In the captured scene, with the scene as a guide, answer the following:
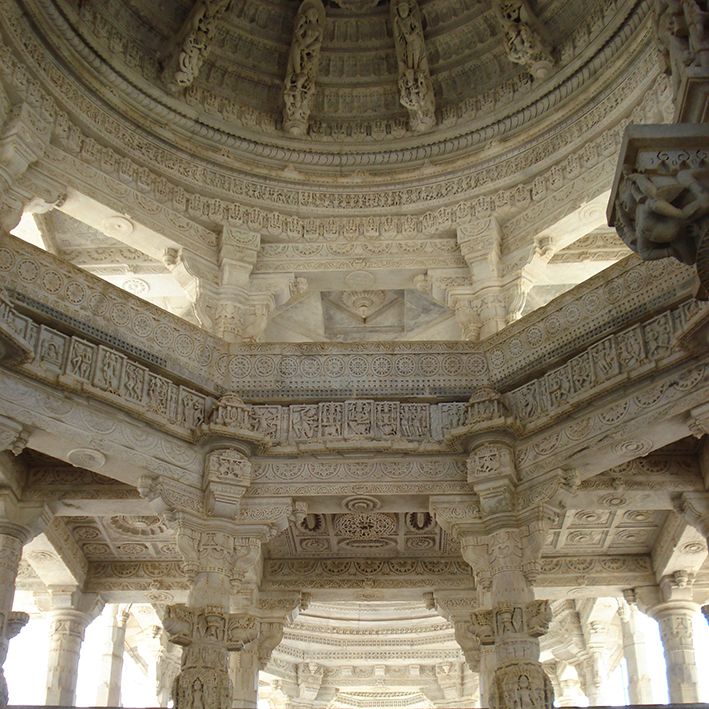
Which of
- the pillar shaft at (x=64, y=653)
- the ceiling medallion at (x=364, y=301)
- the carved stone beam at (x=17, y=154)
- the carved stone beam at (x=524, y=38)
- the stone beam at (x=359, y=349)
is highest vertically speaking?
the carved stone beam at (x=524, y=38)

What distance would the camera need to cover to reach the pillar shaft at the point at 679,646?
43.7ft

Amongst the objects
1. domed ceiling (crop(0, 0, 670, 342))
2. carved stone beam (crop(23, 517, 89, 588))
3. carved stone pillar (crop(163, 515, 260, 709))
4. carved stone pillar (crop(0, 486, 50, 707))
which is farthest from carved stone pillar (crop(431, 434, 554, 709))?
carved stone beam (crop(23, 517, 89, 588))

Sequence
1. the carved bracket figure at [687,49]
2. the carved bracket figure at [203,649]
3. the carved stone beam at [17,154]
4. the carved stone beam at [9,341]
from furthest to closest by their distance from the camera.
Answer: the carved stone beam at [17,154] → the carved bracket figure at [203,649] → the carved stone beam at [9,341] → the carved bracket figure at [687,49]

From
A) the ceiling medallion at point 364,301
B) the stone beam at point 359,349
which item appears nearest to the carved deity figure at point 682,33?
the stone beam at point 359,349

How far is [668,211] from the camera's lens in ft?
20.2

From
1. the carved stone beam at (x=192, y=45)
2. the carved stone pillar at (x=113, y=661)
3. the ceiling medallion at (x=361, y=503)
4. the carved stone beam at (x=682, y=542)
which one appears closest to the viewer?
the carved stone beam at (x=682, y=542)

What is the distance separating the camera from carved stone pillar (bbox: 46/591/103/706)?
1381 centimetres

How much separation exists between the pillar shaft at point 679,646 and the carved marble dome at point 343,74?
7967mm

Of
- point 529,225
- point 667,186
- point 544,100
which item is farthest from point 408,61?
point 667,186

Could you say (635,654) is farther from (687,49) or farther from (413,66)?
(687,49)

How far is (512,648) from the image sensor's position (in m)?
10.6

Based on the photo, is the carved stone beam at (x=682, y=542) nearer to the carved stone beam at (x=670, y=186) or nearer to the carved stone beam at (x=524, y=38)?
the carved stone beam at (x=670, y=186)

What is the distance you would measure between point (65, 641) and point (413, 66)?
11195mm

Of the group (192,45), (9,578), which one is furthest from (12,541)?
(192,45)
